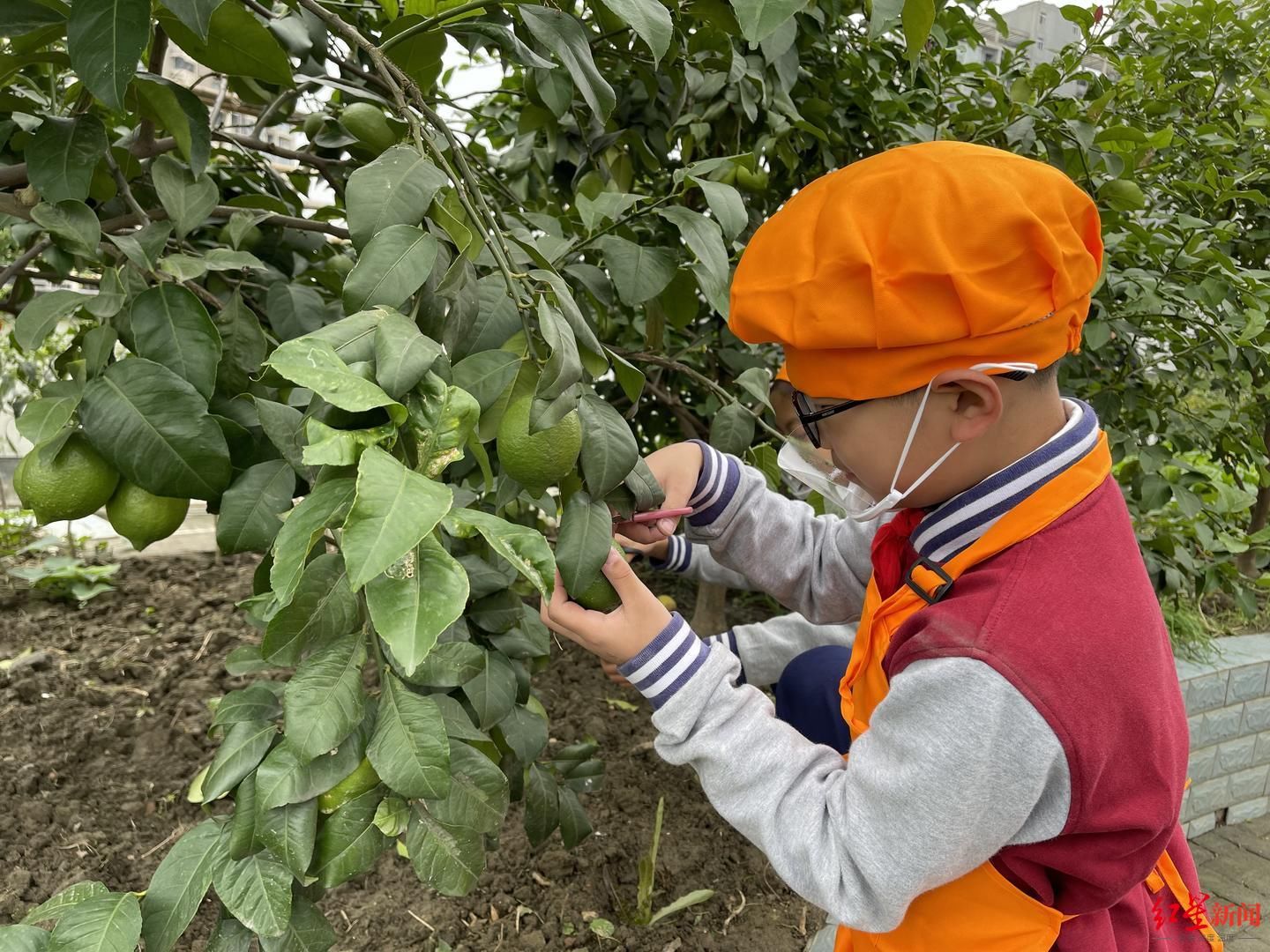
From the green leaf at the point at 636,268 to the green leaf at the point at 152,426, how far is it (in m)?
0.52

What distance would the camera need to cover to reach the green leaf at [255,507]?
2.96 feet

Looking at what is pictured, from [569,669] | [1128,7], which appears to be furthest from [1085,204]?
[569,669]

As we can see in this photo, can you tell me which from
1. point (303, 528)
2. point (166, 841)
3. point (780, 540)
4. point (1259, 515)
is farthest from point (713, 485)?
point (1259, 515)

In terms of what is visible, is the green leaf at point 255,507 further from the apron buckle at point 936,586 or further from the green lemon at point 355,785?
the apron buckle at point 936,586

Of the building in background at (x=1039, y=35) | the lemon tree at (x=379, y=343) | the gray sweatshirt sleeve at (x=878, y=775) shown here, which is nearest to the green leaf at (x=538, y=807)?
the lemon tree at (x=379, y=343)

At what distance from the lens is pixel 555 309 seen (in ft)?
2.42

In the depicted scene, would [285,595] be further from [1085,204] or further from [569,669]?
Result: [569,669]

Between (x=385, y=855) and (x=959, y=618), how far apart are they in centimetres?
140

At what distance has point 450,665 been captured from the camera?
0.85 metres

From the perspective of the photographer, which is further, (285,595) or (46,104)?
(46,104)

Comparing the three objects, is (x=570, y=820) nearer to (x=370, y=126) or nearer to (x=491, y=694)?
(x=491, y=694)

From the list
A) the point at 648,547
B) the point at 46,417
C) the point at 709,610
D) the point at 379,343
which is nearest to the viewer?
the point at 379,343

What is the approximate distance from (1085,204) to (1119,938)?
936 mm

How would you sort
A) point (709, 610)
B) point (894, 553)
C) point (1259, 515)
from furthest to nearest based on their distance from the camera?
point (1259, 515), point (709, 610), point (894, 553)
